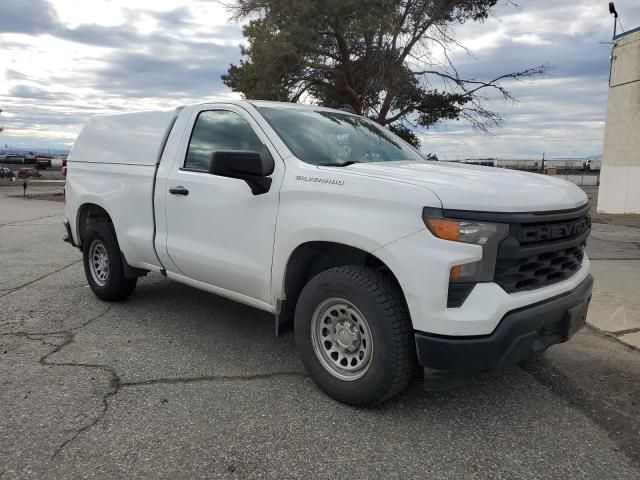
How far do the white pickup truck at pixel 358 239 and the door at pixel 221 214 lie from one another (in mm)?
13

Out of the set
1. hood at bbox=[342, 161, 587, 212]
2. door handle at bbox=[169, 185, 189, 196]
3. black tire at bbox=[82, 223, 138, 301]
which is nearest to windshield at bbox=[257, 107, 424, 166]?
hood at bbox=[342, 161, 587, 212]

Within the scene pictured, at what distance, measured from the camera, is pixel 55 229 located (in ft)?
39.6

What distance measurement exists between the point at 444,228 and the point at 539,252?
0.64 meters

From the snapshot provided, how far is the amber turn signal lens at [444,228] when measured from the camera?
2.83m

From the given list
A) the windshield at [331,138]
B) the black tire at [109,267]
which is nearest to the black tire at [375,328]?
the windshield at [331,138]

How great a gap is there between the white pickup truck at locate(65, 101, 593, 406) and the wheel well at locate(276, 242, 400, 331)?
1cm

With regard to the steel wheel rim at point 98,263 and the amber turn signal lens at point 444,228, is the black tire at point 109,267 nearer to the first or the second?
the steel wheel rim at point 98,263

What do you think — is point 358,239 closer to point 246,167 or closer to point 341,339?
point 341,339

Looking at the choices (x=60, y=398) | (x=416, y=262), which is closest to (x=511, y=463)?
(x=416, y=262)

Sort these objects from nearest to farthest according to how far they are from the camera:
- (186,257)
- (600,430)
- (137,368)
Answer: (600,430) → (137,368) → (186,257)

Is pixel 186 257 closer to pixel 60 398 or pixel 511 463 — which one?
pixel 60 398

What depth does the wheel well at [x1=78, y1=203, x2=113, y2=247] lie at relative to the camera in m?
5.80

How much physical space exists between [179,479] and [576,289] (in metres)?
2.57

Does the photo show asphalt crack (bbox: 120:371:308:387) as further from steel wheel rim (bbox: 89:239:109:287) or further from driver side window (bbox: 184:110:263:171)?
steel wheel rim (bbox: 89:239:109:287)
